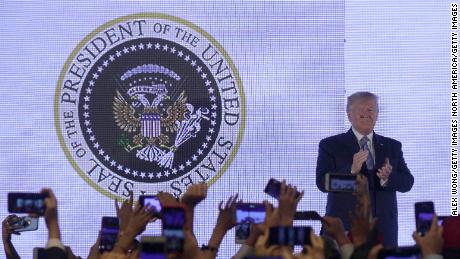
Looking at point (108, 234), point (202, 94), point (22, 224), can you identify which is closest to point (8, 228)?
point (22, 224)

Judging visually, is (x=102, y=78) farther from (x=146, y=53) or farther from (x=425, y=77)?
(x=425, y=77)

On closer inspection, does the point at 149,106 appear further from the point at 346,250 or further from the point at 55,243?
the point at 346,250

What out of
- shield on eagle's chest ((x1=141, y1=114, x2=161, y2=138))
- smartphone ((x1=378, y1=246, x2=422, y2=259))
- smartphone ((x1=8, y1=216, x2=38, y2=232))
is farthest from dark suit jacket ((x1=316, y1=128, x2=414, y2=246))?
smartphone ((x1=378, y1=246, x2=422, y2=259))

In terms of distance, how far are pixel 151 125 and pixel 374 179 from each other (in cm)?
174

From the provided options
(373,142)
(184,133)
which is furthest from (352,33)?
(184,133)

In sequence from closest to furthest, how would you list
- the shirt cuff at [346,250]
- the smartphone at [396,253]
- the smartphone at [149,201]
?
1. the smartphone at [396,253]
2. the shirt cuff at [346,250]
3. the smartphone at [149,201]

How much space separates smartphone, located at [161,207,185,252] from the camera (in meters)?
4.43

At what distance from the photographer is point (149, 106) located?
8.06 m

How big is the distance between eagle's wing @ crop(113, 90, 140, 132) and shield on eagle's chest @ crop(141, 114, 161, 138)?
46 mm

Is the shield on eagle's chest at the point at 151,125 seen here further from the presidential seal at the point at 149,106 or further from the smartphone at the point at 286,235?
the smartphone at the point at 286,235

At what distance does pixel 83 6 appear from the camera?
26.6 feet

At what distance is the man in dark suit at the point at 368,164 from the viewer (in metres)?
7.43

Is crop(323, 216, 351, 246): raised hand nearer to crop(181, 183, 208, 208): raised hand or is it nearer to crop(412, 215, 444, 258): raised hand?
crop(412, 215, 444, 258): raised hand

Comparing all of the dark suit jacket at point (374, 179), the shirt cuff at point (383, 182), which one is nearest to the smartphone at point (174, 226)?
the dark suit jacket at point (374, 179)
